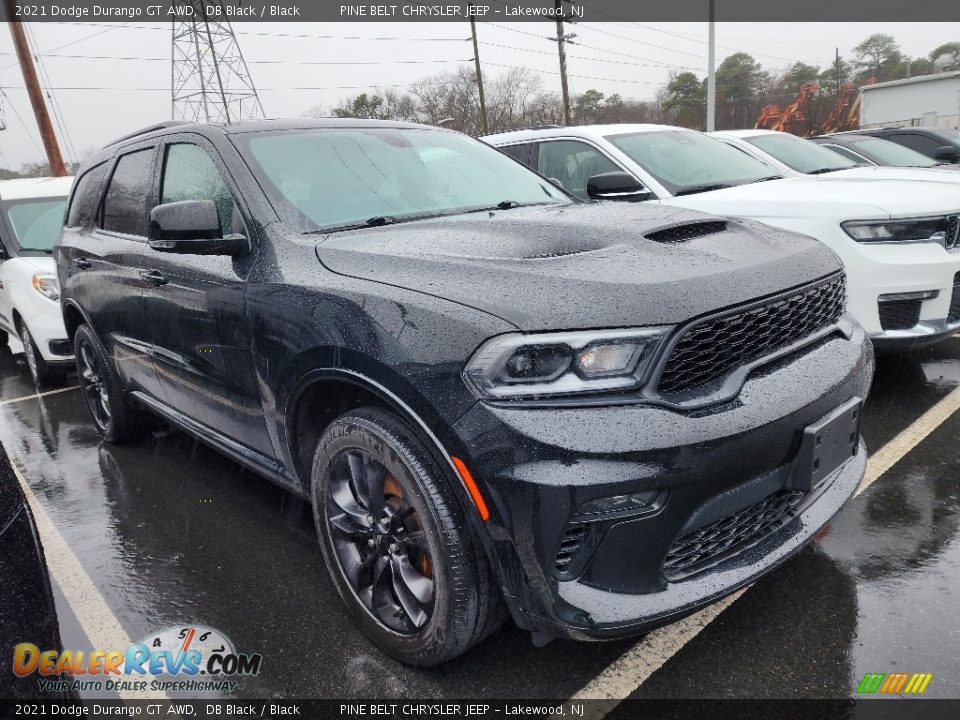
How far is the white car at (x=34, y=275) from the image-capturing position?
20.0 feet

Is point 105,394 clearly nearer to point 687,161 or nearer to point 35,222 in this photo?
point 35,222

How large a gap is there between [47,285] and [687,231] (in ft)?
19.0

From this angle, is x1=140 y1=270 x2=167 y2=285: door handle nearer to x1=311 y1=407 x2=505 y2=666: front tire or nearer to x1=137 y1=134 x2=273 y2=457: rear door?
x1=137 y1=134 x2=273 y2=457: rear door

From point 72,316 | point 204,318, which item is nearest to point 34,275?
point 72,316

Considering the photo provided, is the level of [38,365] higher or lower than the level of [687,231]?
lower

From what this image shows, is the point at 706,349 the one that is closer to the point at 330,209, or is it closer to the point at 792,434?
the point at 792,434

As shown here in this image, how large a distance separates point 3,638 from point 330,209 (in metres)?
1.83

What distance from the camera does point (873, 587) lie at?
254 cm

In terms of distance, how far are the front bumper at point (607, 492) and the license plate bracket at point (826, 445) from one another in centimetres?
16

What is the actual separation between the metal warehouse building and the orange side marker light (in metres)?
56.8

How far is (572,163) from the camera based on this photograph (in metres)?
5.89

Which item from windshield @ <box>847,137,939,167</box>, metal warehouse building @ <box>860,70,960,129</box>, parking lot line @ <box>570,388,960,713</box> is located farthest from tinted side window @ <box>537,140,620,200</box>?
metal warehouse building @ <box>860,70,960,129</box>

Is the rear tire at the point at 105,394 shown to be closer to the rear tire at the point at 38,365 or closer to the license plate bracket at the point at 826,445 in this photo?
the rear tire at the point at 38,365

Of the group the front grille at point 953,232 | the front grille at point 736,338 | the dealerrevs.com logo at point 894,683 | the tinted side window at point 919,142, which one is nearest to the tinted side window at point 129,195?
the front grille at point 736,338
